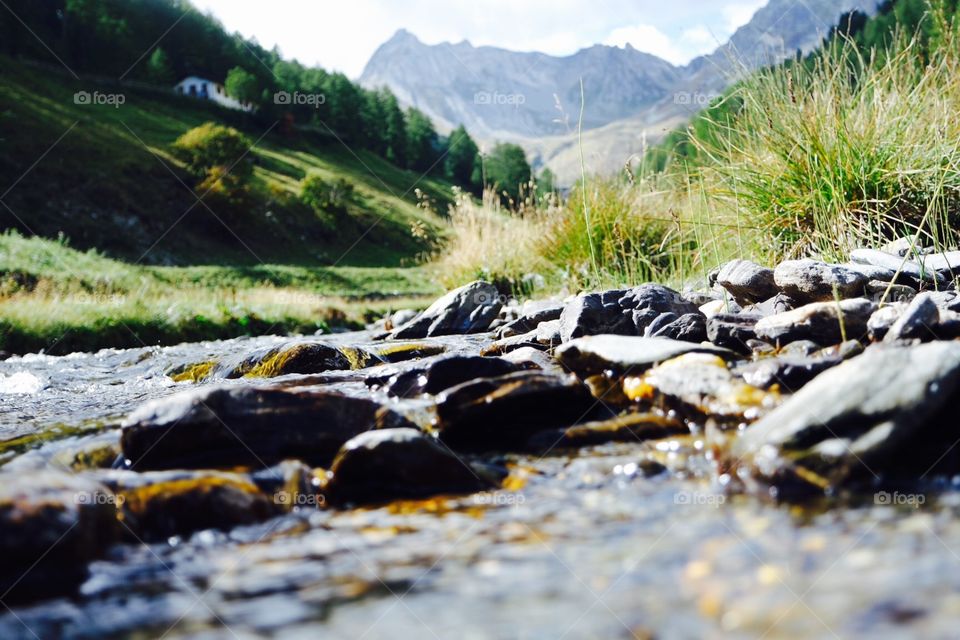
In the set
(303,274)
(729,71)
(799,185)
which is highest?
(729,71)

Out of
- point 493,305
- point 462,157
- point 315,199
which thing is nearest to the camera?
point 493,305

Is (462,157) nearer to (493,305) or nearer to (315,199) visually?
(315,199)

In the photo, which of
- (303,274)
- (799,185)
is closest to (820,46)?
(799,185)

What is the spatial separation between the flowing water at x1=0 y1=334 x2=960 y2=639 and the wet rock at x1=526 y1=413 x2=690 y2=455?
34 centimetres

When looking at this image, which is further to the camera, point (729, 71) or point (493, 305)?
point (493, 305)

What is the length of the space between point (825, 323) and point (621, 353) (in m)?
1.06

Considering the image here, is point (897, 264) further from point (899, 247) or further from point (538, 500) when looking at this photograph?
point (538, 500)

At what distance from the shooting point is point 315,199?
151ft

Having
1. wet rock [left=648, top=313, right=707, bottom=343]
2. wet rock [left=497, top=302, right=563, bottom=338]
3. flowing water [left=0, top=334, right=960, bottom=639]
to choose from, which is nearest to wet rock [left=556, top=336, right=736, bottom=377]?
wet rock [left=648, top=313, right=707, bottom=343]

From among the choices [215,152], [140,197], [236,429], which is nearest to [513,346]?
[236,429]

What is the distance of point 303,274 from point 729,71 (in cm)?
2548

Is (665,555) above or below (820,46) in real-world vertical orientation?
below

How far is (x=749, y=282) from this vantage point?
4.54 metres

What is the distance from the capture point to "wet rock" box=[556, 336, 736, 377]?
3.22 meters
